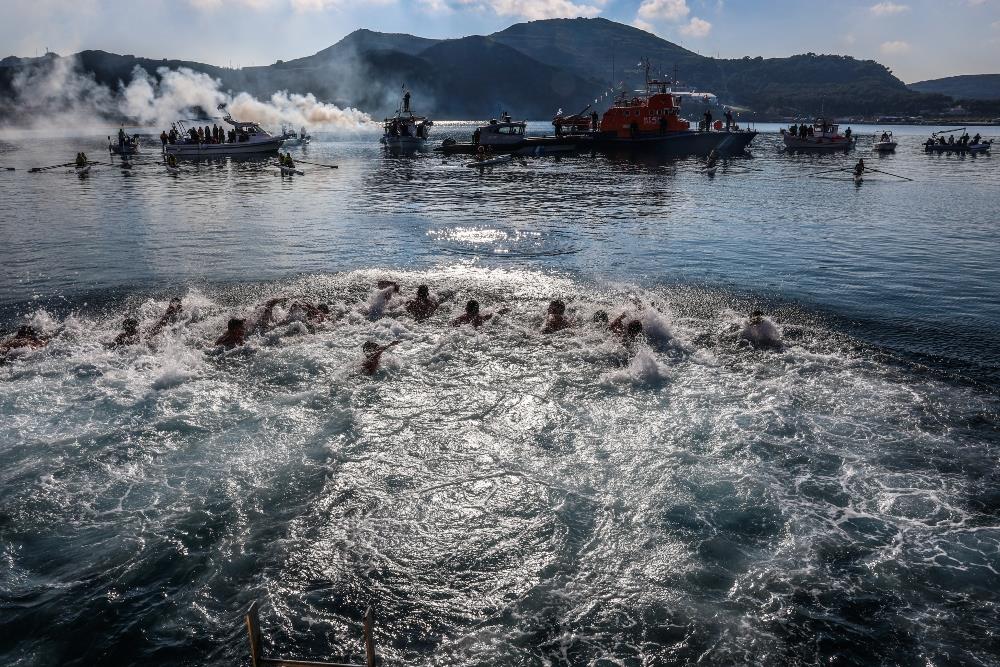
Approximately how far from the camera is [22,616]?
5.71 meters

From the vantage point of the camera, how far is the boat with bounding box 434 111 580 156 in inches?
2726

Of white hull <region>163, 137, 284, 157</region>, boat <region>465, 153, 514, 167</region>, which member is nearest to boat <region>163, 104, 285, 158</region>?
white hull <region>163, 137, 284, 157</region>

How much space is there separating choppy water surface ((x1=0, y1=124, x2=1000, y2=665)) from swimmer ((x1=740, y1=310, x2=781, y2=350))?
0.51 meters

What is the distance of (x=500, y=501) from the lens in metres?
7.61

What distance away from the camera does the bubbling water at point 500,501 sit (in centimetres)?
566

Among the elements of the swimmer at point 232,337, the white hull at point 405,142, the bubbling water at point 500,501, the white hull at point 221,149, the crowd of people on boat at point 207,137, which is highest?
the white hull at point 405,142

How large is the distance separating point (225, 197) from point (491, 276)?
23426 millimetres

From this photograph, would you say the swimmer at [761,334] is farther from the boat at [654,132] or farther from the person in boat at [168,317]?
the boat at [654,132]

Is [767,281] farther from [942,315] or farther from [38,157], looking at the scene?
[38,157]

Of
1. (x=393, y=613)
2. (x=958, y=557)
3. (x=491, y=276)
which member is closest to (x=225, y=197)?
(x=491, y=276)

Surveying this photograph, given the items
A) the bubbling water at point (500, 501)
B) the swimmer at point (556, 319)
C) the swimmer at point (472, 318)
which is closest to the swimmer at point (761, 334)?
the bubbling water at point (500, 501)

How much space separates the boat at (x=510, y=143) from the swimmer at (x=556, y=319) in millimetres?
58806

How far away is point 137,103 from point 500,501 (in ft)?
714

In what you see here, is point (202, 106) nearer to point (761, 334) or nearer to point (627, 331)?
point (627, 331)
